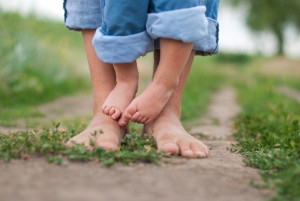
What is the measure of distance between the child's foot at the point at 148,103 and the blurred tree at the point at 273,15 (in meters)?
20.0

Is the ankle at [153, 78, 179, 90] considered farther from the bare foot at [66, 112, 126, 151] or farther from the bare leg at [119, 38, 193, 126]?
the bare foot at [66, 112, 126, 151]

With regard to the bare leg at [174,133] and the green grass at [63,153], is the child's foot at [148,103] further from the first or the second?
the green grass at [63,153]

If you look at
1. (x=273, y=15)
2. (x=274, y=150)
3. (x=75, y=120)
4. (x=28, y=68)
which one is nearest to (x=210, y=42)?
(x=274, y=150)

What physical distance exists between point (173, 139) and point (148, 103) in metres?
0.22

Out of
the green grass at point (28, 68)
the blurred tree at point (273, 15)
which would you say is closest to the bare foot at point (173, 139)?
the green grass at point (28, 68)

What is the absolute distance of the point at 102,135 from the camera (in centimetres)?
255

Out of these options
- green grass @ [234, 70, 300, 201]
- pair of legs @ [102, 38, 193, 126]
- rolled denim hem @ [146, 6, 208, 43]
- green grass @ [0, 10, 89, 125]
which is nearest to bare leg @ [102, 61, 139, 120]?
pair of legs @ [102, 38, 193, 126]

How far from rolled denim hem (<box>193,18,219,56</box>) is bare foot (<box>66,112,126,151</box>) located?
62 cm

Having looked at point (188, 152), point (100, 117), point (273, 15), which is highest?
point (273, 15)

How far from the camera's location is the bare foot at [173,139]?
2.48 meters

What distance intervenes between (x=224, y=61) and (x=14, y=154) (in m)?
24.3

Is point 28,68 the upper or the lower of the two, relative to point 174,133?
lower

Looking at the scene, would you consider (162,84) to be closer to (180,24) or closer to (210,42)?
(180,24)

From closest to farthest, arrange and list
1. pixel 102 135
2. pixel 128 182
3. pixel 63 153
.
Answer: pixel 128 182
pixel 63 153
pixel 102 135
